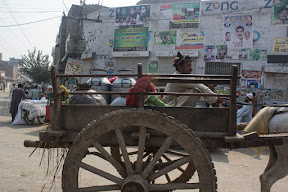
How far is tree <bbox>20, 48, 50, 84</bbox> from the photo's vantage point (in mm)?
30297

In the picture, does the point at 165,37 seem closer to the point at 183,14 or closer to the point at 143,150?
the point at 183,14

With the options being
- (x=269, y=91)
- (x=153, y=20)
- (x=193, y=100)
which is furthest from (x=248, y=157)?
(x=153, y=20)

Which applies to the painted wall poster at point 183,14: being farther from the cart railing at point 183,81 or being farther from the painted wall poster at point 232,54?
the cart railing at point 183,81

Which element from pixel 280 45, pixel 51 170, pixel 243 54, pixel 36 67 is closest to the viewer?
pixel 51 170

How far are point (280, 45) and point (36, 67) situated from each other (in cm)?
2666

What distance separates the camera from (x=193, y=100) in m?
2.79

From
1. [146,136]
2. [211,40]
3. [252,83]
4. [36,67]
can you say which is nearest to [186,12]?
[211,40]

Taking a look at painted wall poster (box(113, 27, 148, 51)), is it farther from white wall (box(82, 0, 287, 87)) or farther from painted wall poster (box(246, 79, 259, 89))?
painted wall poster (box(246, 79, 259, 89))

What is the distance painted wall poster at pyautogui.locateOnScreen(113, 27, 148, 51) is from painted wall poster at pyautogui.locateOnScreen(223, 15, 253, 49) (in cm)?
441

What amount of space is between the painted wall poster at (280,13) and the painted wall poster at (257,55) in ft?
4.74

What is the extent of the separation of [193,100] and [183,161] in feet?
3.06

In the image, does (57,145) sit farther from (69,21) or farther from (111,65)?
(69,21)

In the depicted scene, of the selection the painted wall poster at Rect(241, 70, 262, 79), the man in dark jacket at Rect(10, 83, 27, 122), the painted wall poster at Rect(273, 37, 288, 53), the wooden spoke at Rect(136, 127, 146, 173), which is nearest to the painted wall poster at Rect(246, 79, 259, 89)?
the painted wall poster at Rect(241, 70, 262, 79)

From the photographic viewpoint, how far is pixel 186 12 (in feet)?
45.0
